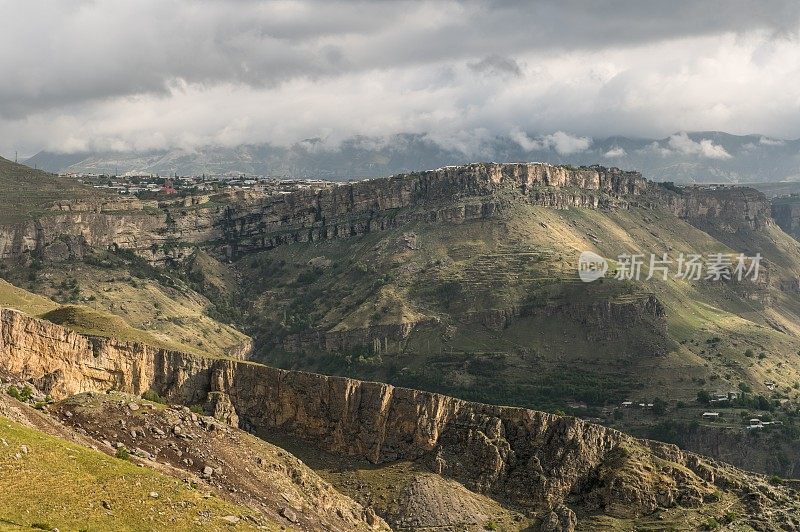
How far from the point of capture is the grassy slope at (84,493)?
64.2 metres

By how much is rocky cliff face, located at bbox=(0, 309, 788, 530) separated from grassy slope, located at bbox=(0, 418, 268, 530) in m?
24.6

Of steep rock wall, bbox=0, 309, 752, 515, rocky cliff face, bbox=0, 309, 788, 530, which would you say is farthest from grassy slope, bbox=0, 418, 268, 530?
steep rock wall, bbox=0, 309, 752, 515

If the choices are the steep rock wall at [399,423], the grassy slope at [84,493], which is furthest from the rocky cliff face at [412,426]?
the grassy slope at [84,493]

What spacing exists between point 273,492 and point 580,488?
28.4 meters

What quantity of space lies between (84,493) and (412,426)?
42173 millimetres

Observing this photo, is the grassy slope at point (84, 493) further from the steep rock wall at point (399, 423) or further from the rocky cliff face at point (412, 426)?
the steep rock wall at point (399, 423)

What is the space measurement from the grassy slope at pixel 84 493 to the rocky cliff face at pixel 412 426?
968 inches

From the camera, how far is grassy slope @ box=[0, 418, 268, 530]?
64250mm

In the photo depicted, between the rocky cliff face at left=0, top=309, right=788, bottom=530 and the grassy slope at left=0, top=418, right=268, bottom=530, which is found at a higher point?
the grassy slope at left=0, top=418, right=268, bottom=530

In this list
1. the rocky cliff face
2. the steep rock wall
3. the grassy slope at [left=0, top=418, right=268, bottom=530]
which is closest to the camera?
the grassy slope at [left=0, top=418, right=268, bottom=530]

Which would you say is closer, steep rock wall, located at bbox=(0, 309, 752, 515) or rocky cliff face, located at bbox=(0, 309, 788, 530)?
rocky cliff face, located at bbox=(0, 309, 788, 530)

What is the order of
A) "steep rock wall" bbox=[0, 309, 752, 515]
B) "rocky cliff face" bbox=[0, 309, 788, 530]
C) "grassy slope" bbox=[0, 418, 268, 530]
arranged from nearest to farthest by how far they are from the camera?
"grassy slope" bbox=[0, 418, 268, 530] → "rocky cliff face" bbox=[0, 309, 788, 530] → "steep rock wall" bbox=[0, 309, 752, 515]

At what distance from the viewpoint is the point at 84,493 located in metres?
67.7

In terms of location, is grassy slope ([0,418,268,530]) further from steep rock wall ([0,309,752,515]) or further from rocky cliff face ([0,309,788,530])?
steep rock wall ([0,309,752,515])
